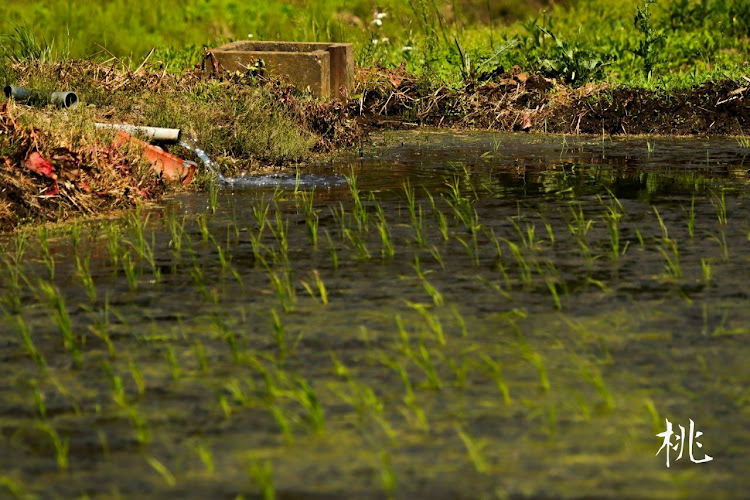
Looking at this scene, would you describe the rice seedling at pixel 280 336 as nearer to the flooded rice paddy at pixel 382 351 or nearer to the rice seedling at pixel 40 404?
the flooded rice paddy at pixel 382 351

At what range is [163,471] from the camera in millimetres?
4238

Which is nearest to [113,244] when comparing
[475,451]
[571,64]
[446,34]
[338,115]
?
[475,451]

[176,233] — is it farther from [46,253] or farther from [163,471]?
[163,471]

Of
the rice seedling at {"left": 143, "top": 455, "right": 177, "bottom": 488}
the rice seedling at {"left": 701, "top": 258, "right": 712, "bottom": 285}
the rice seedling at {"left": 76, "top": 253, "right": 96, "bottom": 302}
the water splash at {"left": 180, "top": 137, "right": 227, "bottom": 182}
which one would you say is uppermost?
the water splash at {"left": 180, "top": 137, "right": 227, "bottom": 182}

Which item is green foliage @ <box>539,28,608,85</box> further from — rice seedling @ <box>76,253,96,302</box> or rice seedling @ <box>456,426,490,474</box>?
rice seedling @ <box>456,426,490,474</box>

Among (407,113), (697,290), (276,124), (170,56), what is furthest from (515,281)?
(170,56)

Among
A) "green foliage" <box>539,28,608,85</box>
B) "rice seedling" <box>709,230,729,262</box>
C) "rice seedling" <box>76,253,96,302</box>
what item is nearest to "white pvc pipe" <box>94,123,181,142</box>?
"rice seedling" <box>76,253,96,302</box>

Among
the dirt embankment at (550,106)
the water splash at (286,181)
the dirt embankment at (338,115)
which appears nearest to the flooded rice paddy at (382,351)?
the dirt embankment at (338,115)

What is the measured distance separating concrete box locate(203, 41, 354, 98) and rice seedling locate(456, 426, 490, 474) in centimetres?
971

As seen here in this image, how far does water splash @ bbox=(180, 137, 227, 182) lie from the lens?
1094 centimetres

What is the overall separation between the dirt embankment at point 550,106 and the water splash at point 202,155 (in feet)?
11.3

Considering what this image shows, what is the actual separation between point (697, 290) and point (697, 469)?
7.79 ft

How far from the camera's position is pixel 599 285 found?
665 centimetres

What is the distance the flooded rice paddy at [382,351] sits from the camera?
4.31 meters
